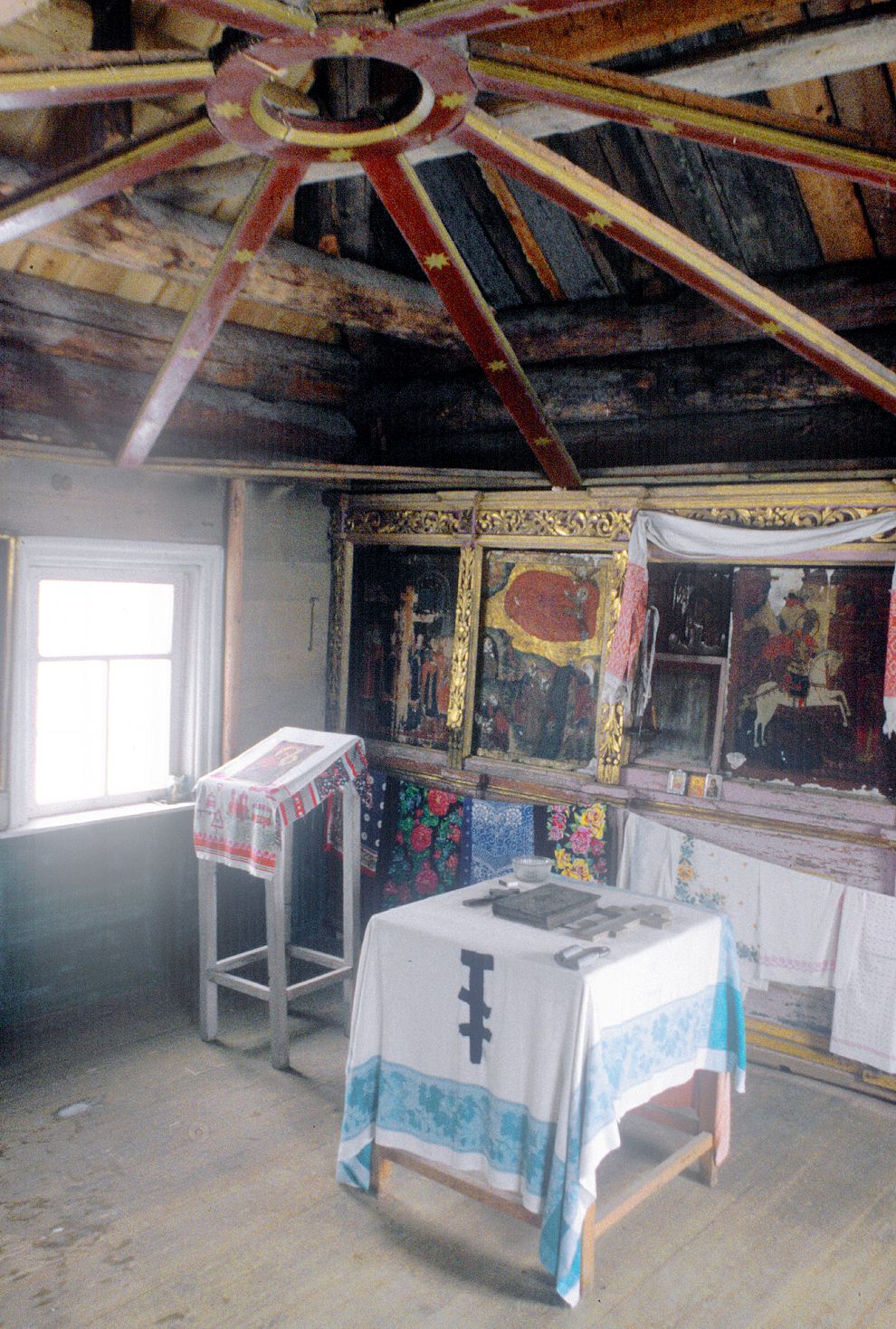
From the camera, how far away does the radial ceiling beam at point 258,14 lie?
2277 millimetres

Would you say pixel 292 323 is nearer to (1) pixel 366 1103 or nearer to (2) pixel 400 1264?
(1) pixel 366 1103

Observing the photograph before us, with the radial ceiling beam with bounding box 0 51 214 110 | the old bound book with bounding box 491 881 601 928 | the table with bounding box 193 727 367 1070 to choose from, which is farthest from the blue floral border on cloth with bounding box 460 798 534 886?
the radial ceiling beam with bounding box 0 51 214 110

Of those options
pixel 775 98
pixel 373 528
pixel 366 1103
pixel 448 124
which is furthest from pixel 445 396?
pixel 366 1103

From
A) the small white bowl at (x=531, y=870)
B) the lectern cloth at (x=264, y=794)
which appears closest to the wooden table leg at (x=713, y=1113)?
the small white bowl at (x=531, y=870)

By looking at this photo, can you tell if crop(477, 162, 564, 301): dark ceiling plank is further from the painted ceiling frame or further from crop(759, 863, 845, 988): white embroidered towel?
crop(759, 863, 845, 988): white embroidered towel

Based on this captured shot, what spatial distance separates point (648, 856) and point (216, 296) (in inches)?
144

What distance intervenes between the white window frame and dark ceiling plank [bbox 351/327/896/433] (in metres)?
1.64

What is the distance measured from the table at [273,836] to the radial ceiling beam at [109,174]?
2.77 m

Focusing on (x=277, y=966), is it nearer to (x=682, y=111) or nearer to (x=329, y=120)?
(x=329, y=120)

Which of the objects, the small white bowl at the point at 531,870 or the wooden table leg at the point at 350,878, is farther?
the wooden table leg at the point at 350,878

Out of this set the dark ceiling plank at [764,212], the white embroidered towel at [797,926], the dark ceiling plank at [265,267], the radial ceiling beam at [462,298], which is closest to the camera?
the radial ceiling beam at [462,298]

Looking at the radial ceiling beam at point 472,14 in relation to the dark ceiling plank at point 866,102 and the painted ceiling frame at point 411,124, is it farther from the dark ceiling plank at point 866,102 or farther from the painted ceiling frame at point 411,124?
the dark ceiling plank at point 866,102

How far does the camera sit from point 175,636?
21.4 feet

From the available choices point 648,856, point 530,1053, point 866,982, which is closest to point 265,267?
point 648,856
